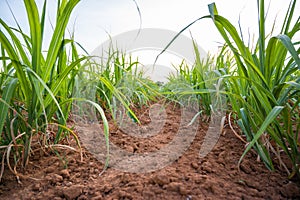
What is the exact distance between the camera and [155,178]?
70cm

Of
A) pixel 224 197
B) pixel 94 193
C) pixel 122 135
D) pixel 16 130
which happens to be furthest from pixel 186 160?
pixel 16 130

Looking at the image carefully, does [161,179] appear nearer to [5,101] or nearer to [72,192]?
[72,192]

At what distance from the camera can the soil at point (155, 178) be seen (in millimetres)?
665

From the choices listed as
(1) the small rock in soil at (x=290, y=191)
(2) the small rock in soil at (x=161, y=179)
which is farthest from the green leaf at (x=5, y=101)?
(1) the small rock in soil at (x=290, y=191)

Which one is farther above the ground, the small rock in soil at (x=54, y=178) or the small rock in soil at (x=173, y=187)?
the small rock in soil at (x=54, y=178)

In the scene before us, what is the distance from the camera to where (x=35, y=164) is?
0.84 m

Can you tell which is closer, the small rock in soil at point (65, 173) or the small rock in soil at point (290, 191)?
the small rock in soil at point (290, 191)

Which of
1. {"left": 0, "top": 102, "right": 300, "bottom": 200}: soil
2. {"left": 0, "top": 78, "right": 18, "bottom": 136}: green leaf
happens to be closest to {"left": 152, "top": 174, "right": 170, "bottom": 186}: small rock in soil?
{"left": 0, "top": 102, "right": 300, "bottom": 200}: soil

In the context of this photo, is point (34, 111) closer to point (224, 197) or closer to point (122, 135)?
point (122, 135)

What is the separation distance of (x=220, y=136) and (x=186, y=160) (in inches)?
10.9

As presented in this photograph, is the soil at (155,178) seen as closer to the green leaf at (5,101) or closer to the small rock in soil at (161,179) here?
the small rock in soil at (161,179)

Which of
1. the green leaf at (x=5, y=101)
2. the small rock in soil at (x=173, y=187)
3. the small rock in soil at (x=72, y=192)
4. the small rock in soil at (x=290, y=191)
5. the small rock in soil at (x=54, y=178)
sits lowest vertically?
the small rock in soil at (x=290, y=191)

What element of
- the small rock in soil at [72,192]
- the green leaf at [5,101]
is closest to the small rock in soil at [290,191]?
the small rock in soil at [72,192]

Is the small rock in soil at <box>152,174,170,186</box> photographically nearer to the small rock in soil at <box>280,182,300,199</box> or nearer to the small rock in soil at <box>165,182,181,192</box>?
the small rock in soil at <box>165,182,181,192</box>
